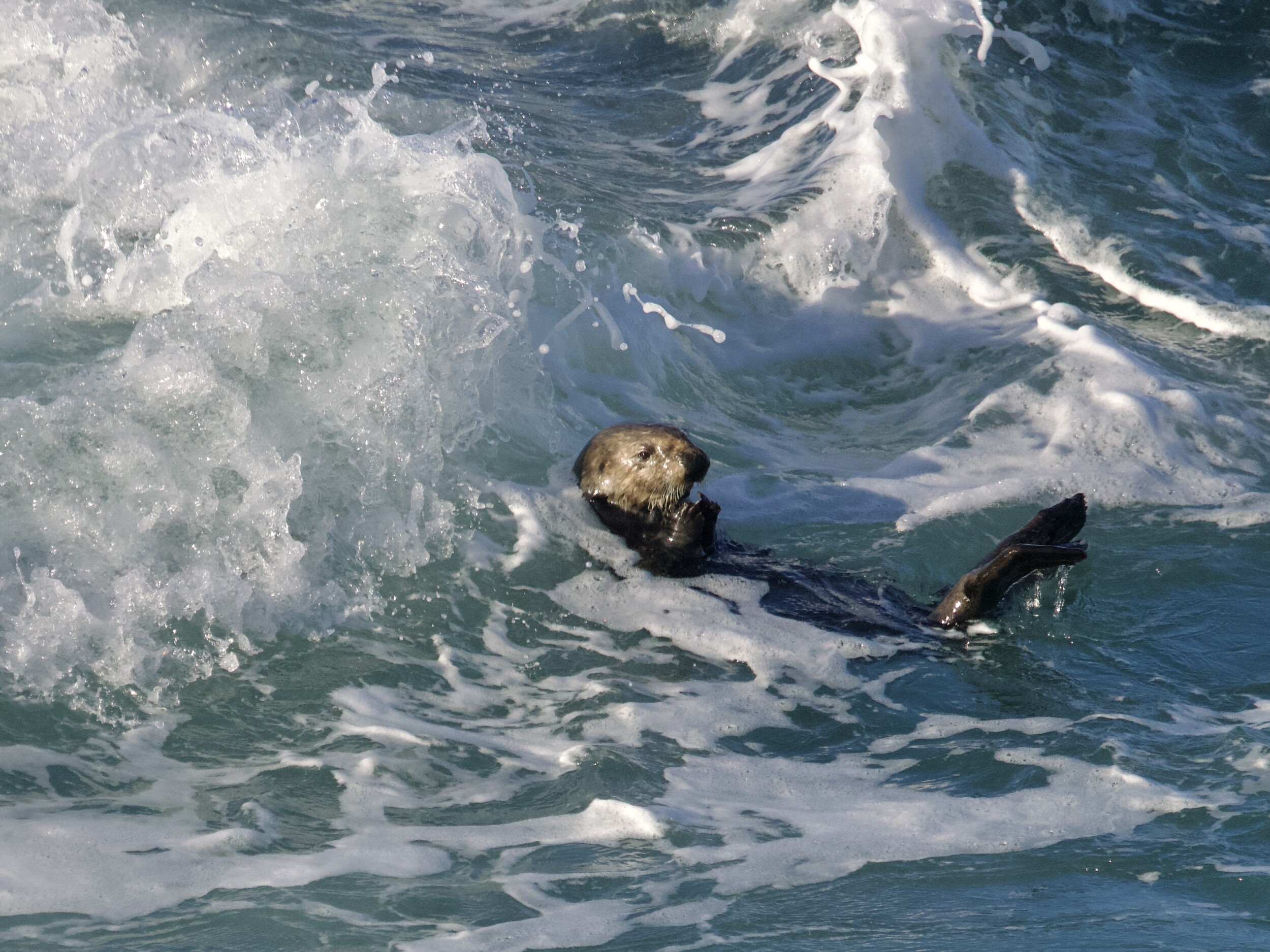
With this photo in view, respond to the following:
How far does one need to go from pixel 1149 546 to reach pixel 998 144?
20.2 feet

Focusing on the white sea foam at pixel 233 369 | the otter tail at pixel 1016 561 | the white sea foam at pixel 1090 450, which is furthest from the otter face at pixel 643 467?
the white sea foam at pixel 1090 450

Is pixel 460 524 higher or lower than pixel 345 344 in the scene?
lower

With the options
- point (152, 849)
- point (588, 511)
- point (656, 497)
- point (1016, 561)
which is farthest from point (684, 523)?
point (152, 849)

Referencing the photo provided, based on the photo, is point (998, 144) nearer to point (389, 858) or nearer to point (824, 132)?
point (824, 132)

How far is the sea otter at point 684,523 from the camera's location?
5562mm

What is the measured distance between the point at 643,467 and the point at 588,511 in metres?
0.48

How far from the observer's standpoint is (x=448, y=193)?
735cm

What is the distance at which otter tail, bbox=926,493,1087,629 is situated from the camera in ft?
17.2

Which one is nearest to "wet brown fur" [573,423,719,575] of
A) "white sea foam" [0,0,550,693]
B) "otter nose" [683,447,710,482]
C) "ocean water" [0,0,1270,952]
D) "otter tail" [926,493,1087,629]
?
"otter nose" [683,447,710,482]

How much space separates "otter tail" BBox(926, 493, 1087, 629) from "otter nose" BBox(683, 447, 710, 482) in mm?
1226

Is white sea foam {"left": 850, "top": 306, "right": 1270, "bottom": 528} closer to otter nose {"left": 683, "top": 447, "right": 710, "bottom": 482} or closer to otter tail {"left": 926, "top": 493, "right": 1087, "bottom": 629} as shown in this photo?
otter tail {"left": 926, "top": 493, "right": 1087, "bottom": 629}

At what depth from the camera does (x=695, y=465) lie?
5891mm

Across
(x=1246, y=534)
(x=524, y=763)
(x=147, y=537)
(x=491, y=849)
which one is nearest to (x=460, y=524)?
(x=147, y=537)

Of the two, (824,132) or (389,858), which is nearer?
(389,858)
